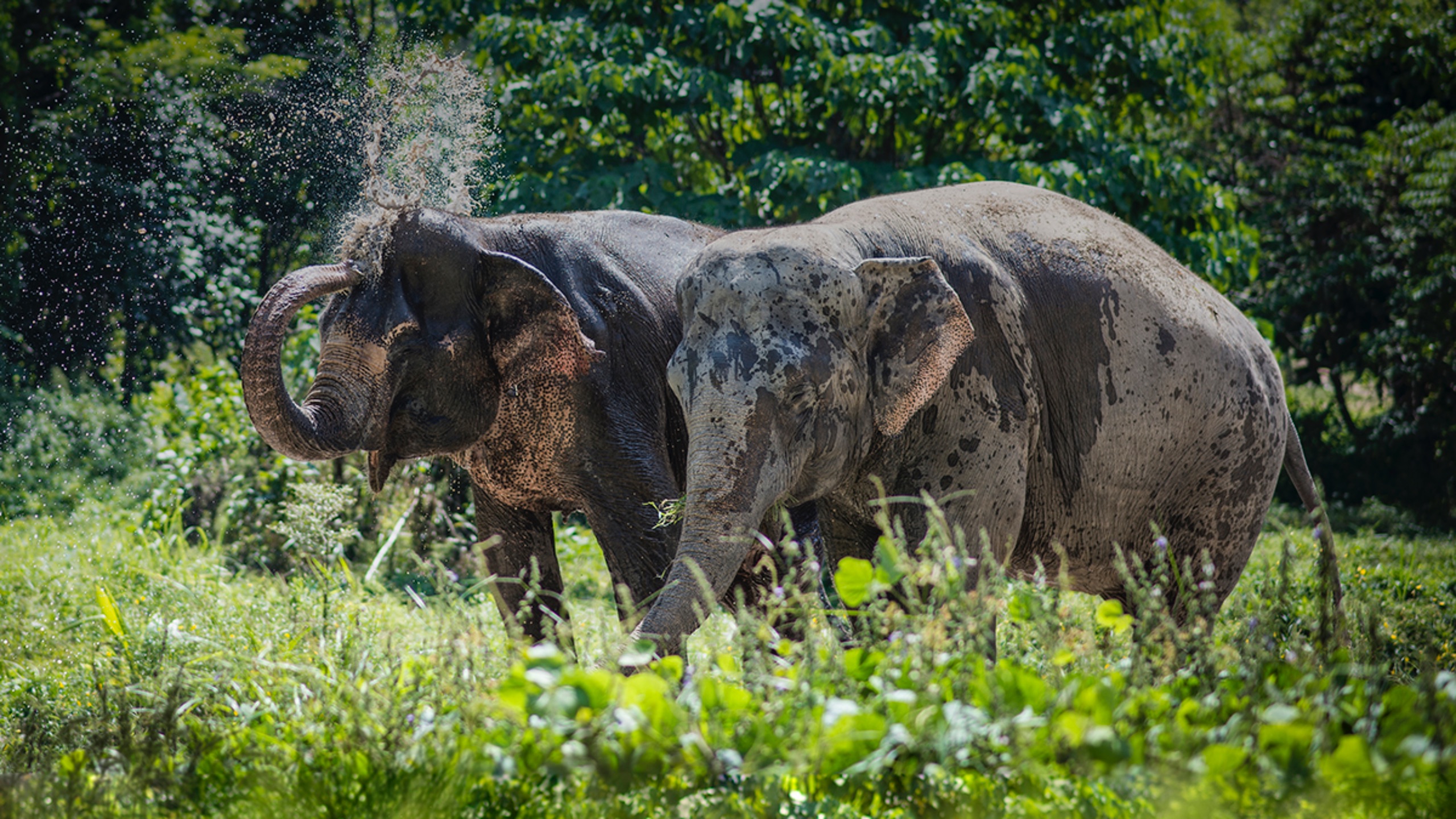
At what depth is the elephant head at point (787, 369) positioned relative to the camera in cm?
301

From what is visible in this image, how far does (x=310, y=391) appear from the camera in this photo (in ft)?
13.1

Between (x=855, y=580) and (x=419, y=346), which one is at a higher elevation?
(x=855, y=580)

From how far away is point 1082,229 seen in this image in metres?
3.72

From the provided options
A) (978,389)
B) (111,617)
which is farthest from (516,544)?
(978,389)

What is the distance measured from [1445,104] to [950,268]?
11.8 m

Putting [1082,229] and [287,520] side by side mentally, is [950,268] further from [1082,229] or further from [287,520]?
[287,520]

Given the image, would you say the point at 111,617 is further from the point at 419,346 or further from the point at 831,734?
the point at 831,734

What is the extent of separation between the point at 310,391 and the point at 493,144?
167 inches

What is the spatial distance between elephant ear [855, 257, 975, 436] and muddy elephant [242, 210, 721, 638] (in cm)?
97

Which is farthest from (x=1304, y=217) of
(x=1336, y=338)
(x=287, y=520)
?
(x=287, y=520)

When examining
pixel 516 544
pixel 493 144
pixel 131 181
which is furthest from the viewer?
pixel 131 181

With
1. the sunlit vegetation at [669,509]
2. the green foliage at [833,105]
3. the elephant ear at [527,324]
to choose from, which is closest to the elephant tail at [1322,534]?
the sunlit vegetation at [669,509]

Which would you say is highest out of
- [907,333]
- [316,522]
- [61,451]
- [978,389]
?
[907,333]

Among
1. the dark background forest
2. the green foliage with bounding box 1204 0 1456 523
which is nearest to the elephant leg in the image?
the dark background forest
